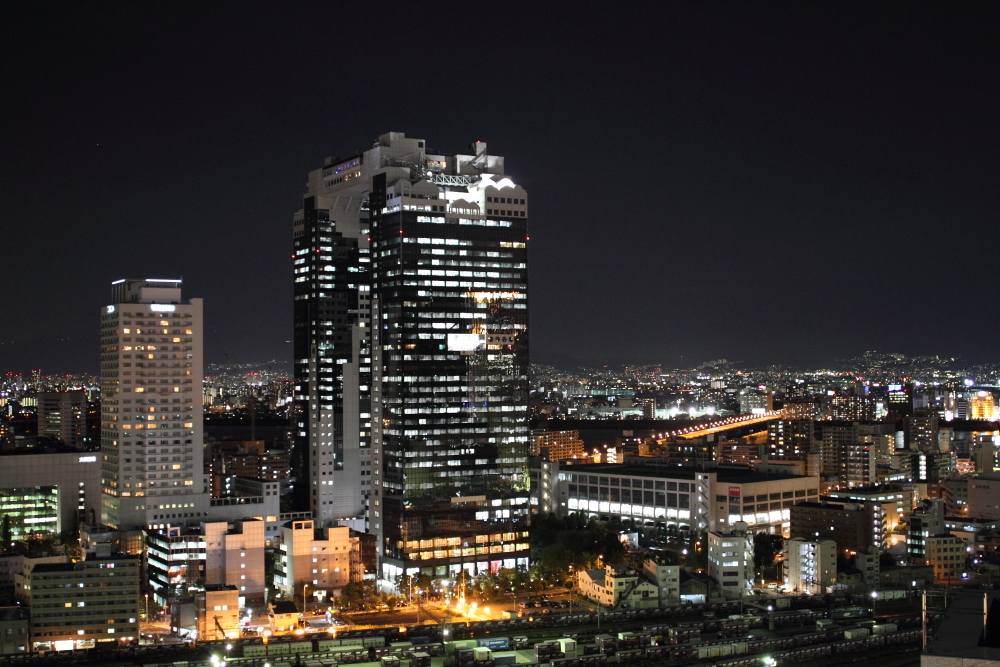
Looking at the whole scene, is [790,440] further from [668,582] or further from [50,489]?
[50,489]

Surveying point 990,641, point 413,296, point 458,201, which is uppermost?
point 458,201

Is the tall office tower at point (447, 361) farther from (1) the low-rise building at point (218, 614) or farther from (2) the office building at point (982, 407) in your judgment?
(2) the office building at point (982, 407)

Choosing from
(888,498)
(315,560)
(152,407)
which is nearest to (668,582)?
(315,560)

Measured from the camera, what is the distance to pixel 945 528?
26.8 meters

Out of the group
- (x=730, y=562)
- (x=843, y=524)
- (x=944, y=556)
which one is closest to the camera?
(x=730, y=562)

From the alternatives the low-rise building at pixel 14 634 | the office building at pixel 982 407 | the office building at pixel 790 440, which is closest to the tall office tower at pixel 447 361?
the low-rise building at pixel 14 634

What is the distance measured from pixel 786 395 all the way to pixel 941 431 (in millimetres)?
31165

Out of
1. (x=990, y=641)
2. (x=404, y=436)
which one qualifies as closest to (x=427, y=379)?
(x=404, y=436)

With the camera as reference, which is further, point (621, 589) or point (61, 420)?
point (61, 420)

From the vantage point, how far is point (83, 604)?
759 inches

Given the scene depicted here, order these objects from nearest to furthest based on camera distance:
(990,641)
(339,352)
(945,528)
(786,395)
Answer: (990,641) → (945,528) → (339,352) → (786,395)

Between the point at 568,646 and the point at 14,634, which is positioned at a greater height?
the point at 14,634

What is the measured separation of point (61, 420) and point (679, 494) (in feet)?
76.6

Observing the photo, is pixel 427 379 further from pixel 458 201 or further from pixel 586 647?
pixel 586 647
